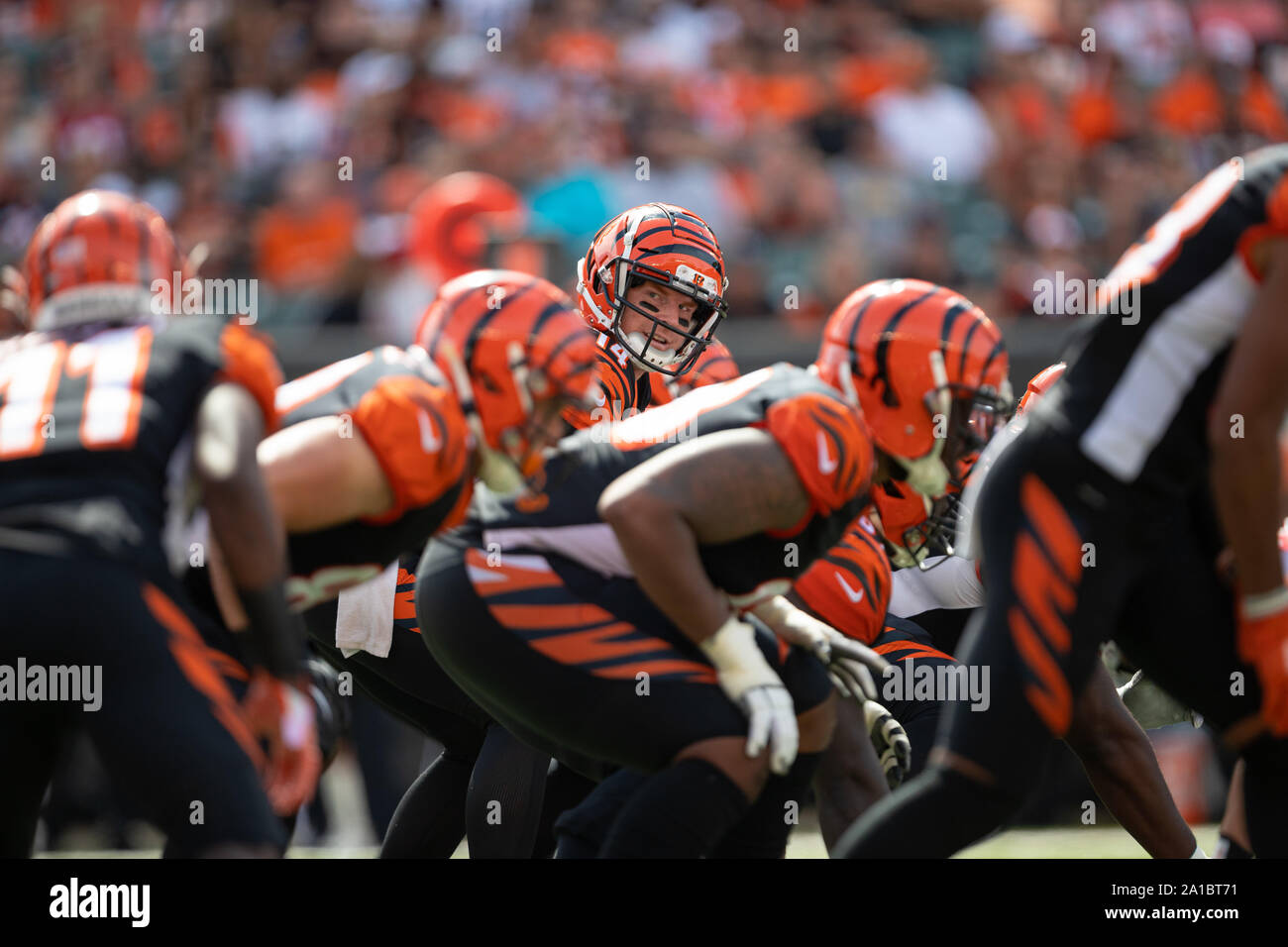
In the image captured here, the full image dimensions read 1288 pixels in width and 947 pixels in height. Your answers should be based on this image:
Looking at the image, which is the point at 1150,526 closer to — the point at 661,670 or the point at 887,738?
the point at 661,670

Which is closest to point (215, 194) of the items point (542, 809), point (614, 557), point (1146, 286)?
point (542, 809)

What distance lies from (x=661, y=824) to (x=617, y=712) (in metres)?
0.27

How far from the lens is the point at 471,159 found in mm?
10148

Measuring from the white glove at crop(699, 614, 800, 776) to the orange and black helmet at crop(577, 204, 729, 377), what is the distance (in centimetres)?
166

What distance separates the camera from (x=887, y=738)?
4.72 m

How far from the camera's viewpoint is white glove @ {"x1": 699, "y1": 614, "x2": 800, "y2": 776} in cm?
379

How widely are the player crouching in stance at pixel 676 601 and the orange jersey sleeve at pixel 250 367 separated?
77 centimetres

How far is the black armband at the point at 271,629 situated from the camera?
3.25 m

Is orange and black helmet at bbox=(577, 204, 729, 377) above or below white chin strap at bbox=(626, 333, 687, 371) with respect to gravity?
above

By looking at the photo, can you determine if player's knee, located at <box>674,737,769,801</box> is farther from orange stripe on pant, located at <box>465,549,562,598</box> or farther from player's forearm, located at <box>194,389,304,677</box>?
player's forearm, located at <box>194,389,304,677</box>

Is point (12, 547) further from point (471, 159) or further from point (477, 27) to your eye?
point (477, 27)

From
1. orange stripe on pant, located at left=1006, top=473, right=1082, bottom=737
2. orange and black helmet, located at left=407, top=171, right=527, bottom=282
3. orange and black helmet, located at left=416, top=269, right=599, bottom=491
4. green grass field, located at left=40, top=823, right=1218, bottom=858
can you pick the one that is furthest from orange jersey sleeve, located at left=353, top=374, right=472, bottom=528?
orange and black helmet, located at left=407, top=171, right=527, bottom=282

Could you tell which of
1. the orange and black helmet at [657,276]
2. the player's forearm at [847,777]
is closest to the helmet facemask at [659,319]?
the orange and black helmet at [657,276]
